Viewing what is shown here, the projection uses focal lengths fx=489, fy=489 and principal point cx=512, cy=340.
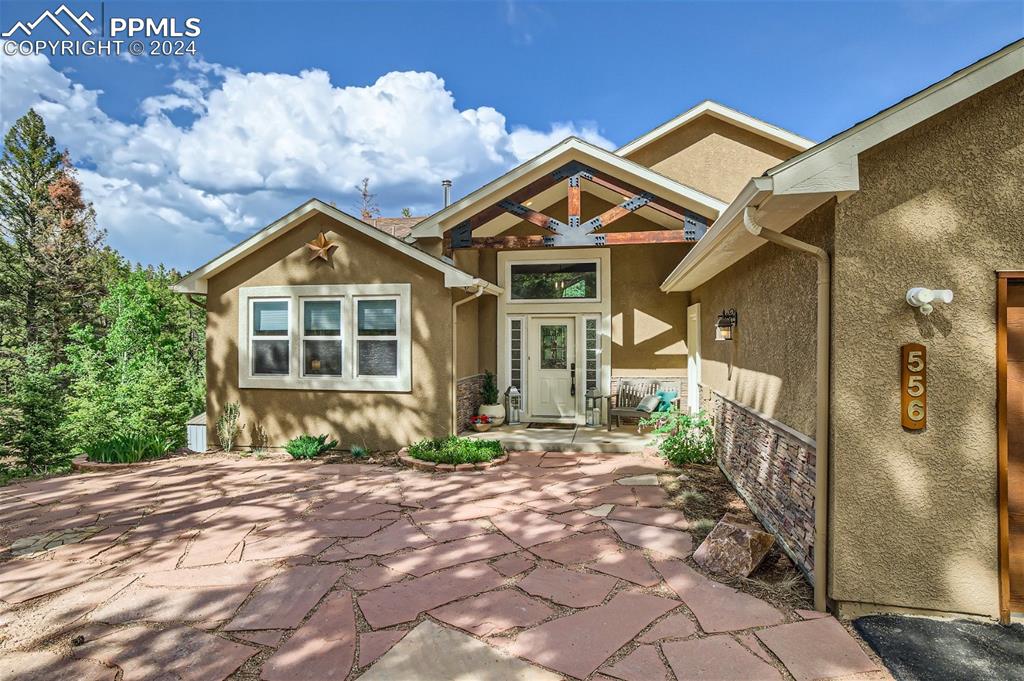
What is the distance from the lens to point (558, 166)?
783 centimetres

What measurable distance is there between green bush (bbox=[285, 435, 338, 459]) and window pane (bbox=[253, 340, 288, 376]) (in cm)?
125

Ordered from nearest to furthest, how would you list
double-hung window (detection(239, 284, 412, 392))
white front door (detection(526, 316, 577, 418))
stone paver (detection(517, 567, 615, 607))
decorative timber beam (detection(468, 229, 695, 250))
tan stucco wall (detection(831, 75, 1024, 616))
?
tan stucco wall (detection(831, 75, 1024, 616)) < stone paver (detection(517, 567, 615, 607)) < decorative timber beam (detection(468, 229, 695, 250)) < double-hung window (detection(239, 284, 412, 392)) < white front door (detection(526, 316, 577, 418))

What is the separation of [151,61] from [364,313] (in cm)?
504

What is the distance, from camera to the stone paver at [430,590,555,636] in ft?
9.50

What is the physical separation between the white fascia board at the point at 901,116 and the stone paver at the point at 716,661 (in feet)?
8.35

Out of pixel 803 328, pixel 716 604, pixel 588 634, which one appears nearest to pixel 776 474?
pixel 803 328

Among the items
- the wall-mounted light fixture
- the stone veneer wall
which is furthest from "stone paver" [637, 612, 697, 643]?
the wall-mounted light fixture

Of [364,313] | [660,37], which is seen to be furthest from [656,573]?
[660,37]

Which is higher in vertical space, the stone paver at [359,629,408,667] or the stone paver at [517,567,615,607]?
the stone paver at [517,567,615,607]

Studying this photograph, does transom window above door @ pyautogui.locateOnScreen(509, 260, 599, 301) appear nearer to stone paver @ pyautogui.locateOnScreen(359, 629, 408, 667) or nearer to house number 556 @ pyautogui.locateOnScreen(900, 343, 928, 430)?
house number 556 @ pyautogui.locateOnScreen(900, 343, 928, 430)

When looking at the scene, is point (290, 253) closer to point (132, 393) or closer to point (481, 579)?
point (132, 393)

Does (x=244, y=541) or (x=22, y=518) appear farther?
(x=22, y=518)

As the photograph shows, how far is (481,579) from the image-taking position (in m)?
3.48

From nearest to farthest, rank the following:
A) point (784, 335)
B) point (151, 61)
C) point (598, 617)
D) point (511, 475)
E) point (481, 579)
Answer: point (598, 617)
point (481, 579)
point (784, 335)
point (511, 475)
point (151, 61)
